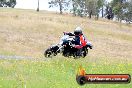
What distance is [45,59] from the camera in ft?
48.6

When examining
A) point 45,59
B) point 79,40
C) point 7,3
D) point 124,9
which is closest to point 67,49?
point 79,40

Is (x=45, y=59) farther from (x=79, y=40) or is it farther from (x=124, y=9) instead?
(x=124, y=9)

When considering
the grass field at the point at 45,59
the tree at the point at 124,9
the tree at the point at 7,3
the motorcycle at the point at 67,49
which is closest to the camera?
the grass field at the point at 45,59

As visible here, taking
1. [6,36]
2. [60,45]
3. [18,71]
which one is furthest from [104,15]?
[18,71]

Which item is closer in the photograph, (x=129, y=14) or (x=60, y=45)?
(x=60, y=45)

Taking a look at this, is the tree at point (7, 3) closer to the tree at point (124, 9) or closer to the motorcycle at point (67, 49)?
the tree at point (124, 9)

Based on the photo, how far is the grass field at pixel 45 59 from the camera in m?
8.09

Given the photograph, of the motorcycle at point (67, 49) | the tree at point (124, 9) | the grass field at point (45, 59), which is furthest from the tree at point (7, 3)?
the motorcycle at point (67, 49)

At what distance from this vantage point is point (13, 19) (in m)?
52.5

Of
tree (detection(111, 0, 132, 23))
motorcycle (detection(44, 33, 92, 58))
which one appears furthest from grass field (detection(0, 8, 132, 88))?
tree (detection(111, 0, 132, 23))

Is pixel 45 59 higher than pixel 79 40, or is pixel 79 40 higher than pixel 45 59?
pixel 79 40

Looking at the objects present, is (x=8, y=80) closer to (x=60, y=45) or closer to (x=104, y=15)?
(x=60, y=45)

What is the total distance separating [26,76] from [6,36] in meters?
29.9

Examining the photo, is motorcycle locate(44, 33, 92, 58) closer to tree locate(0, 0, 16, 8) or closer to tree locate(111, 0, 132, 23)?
tree locate(111, 0, 132, 23)
